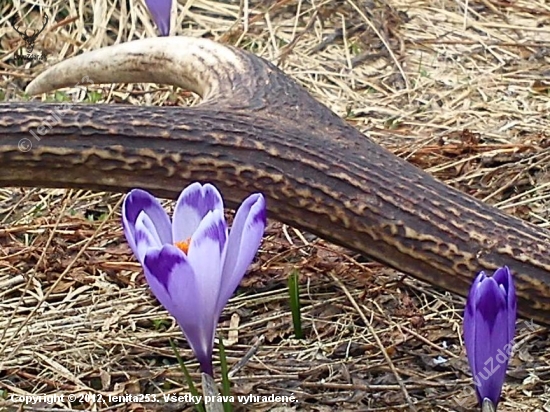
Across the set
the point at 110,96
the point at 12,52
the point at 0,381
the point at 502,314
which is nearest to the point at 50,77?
the point at 110,96

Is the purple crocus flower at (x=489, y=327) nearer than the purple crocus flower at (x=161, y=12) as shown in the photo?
Yes

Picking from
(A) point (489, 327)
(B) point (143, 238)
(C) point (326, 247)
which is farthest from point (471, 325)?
(C) point (326, 247)

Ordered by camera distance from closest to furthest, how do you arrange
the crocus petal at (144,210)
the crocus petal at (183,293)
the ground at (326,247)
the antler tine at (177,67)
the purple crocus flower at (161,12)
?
the crocus petal at (183,293), the crocus petal at (144,210), the ground at (326,247), the antler tine at (177,67), the purple crocus flower at (161,12)

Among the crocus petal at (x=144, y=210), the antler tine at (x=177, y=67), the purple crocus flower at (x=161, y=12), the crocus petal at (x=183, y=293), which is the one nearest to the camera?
the crocus petal at (x=183, y=293)

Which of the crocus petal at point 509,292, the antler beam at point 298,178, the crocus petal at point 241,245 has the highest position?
the crocus petal at point 241,245

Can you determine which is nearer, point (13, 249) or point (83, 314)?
point (83, 314)

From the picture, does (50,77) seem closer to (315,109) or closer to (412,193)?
(315,109)

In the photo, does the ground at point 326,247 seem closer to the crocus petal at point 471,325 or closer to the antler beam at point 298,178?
the antler beam at point 298,178

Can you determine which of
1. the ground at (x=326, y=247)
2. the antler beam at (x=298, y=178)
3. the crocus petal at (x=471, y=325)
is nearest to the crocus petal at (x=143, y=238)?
the crocus petal at (x=471, y=325)

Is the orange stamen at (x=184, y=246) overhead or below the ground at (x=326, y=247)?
overhead
